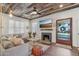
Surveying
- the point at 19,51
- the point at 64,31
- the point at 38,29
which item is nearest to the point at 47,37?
the point at 38,29

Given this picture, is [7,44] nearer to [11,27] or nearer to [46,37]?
[11,27]

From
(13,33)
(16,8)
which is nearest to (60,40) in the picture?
(13,33)

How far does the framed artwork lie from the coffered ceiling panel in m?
0.23

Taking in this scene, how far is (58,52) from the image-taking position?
1875mm

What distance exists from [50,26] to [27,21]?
0.44 metres

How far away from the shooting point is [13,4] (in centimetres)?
189

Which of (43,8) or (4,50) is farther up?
(43,8)

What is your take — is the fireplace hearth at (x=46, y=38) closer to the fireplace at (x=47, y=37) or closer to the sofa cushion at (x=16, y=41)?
the fireplace at (x=47, y=37)

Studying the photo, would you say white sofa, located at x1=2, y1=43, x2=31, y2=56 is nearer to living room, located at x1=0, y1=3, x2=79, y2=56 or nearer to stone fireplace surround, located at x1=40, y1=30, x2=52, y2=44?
living room, located at x1=0, y1=3, x2=79, y2=56

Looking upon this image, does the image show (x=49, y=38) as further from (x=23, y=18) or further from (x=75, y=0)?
(x=75, y=0)

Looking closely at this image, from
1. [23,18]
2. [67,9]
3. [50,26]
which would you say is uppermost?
[67,9]

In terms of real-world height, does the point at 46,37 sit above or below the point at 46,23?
below

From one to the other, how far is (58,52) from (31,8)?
0.94 metres

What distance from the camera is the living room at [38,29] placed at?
1.84 m
